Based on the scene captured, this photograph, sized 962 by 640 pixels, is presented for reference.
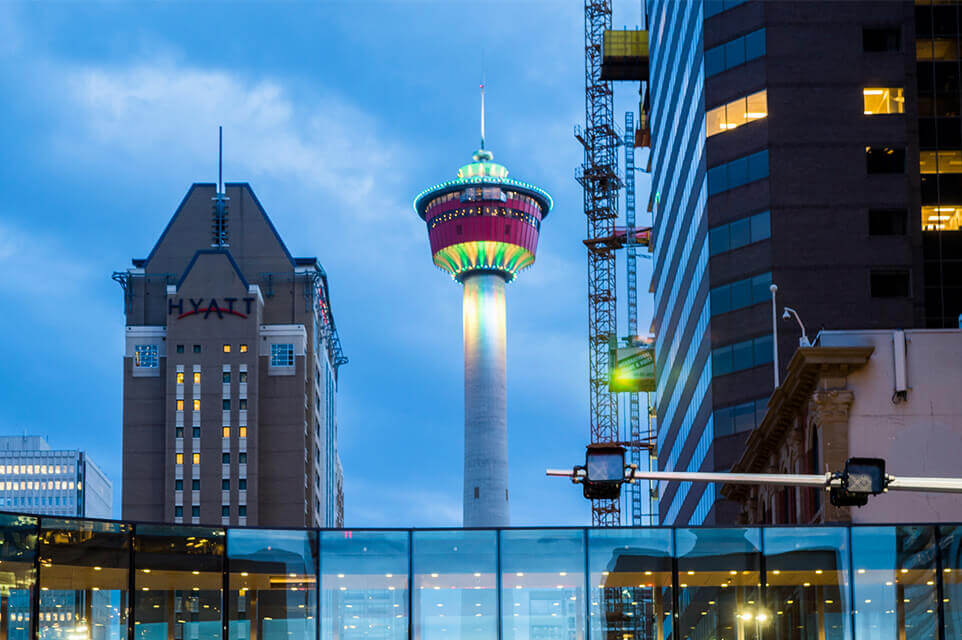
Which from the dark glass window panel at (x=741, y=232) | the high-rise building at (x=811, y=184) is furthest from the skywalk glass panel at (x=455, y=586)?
the dark glass window panel at (x=741, y=232)

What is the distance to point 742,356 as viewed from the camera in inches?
3829

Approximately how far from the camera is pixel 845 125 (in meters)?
102

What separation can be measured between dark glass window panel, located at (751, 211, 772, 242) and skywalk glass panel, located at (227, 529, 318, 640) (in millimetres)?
58116

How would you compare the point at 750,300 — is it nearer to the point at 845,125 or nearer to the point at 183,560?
the point at 845,125

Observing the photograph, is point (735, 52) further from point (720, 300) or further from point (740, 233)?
point (720, 300)

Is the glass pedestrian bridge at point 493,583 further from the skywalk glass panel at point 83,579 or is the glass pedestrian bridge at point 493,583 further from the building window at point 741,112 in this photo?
the building window at point 741,112

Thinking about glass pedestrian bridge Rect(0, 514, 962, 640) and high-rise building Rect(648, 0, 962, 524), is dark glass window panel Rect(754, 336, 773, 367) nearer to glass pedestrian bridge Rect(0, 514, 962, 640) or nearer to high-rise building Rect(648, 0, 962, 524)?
high-rise building Rect(648, 0, 962, 524)

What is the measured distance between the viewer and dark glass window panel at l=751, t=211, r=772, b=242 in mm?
99375

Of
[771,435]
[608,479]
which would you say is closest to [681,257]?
[771,435]

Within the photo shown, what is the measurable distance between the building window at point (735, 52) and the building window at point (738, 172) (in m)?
6.45

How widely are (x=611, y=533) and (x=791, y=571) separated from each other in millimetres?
5170

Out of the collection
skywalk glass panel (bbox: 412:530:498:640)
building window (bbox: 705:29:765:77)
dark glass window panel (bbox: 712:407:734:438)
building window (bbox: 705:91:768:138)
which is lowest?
skywalk glass panel (bbox: 412:530:498:640)

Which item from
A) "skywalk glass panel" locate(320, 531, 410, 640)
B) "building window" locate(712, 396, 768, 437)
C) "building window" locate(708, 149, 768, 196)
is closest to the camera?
"skywalk glass panel" locate(320, 531, 410, 640)

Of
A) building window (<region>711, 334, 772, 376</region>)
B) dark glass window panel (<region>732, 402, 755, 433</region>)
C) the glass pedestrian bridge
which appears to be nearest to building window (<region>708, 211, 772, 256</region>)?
building window (<region>711, 334, 772, 376</region>)
